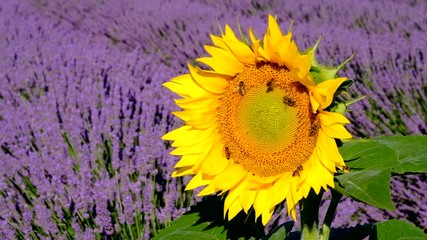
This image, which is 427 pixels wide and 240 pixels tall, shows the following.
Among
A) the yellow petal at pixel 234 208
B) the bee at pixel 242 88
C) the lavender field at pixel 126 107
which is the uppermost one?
the lavender field at pixel 126 107

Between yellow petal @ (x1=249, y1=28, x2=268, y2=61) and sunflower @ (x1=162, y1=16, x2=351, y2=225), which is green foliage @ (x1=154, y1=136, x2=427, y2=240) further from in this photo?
yellow petal @ (x1=249, y1=28, x2=268, y2=61)

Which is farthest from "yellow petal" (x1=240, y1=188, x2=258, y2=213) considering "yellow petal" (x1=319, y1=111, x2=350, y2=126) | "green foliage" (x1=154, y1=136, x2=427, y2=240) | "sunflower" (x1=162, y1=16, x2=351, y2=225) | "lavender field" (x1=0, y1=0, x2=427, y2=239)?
"lavender field" (x1=0, y1=0, x2=427, y2=239)

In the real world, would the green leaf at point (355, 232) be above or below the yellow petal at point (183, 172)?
below

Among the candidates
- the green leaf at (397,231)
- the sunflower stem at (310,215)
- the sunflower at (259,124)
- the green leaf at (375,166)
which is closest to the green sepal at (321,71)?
the sunflower at (259,124)

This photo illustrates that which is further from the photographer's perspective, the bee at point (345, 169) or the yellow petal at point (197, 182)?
the yellow petal at point (197, 182)

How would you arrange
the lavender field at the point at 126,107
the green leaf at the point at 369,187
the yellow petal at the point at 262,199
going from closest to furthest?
the green leaf at the point at 369,187 < the yellow petal at the point at 262,199 < the lavender field at the point at 126,107

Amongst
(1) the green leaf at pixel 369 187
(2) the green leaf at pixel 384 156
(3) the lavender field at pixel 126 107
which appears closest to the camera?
(1) the green leaf at pixel 369 187

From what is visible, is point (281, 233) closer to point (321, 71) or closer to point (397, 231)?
point (397, 231)

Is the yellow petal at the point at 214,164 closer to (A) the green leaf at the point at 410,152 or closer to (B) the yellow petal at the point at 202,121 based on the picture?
(B) the yellow petal at the point at 202,121

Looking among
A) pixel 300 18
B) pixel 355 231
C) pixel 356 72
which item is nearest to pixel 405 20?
pixel 300 18
